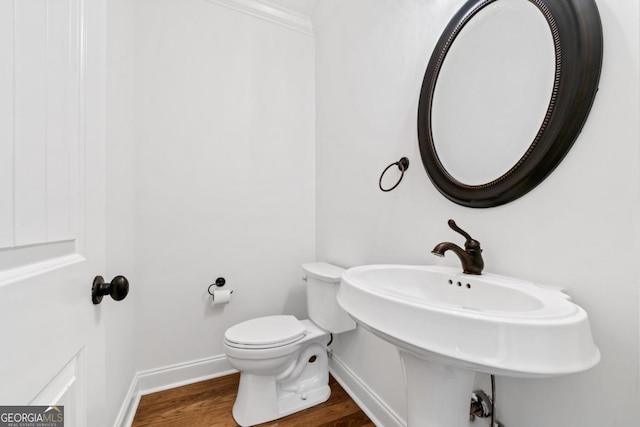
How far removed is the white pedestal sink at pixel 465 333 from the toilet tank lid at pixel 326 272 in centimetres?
59

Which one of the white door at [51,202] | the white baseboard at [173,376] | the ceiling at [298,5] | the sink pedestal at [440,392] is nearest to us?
the white door at [51,202]

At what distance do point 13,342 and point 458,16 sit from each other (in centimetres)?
140

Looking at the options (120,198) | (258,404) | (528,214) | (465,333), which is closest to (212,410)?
(258,404)

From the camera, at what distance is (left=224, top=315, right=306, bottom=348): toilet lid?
4.09 feet

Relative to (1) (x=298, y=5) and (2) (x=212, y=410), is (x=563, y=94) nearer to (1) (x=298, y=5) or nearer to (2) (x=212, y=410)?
(1) (x=298, y=5)

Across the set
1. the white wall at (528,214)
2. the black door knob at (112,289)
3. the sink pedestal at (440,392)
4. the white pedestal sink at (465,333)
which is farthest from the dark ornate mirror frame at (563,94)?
the black door knob at (112,289)

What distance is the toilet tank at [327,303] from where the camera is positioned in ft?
4.76

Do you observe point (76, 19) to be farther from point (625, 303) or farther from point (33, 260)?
point (625, 303)

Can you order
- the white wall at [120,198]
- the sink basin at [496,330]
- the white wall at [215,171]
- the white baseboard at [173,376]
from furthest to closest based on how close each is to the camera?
the white wall at [215,171] → the white baseboard at [173,376] → the white wall at [120,198] → the sink basin at [496,330]

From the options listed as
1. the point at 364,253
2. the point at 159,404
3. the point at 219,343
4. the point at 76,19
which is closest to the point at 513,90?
the point at 364,253

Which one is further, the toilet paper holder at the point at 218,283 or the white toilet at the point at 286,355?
the toilet paper holder at the point at 218,283

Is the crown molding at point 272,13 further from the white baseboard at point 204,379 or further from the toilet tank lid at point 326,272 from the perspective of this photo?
the white baseboard at point 204,379

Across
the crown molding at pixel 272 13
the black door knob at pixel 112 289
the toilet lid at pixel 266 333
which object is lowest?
the toilet lid at pixel 266 333

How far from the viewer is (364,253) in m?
1.43
